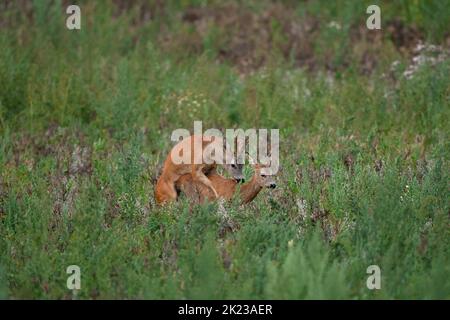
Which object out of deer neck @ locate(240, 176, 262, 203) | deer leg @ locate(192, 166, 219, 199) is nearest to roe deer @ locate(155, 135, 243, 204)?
deer leg @ locate(192, 166, 219, 199)

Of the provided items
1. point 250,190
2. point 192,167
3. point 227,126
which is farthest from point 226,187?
point 227,126

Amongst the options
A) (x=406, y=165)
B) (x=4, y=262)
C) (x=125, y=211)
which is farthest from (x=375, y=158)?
(x=4, y=262)

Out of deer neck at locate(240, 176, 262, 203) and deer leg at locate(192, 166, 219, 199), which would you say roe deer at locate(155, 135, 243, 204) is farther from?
deer neck at locate(240, 176, 262, 203)

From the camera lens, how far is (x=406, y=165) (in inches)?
374

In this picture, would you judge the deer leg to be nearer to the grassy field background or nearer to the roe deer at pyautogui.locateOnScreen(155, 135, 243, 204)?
the roe deer at pyautogui.locateOnScreen(155, 135, 243, 204)

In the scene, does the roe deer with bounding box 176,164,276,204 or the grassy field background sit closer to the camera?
the grassy field background

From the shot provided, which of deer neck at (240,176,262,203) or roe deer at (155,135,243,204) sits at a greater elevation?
roe deer at (155,135,243,204)

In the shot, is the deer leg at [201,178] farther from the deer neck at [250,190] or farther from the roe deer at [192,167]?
the deer neck at [250,190]

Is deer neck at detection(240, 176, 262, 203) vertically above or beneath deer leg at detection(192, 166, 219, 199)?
beneath

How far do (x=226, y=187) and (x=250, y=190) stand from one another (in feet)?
0.83

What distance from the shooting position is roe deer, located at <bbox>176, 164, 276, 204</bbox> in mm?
8625

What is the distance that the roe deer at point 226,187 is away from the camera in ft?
28.3

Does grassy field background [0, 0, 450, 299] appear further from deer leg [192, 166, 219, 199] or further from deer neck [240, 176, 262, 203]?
deer leg [192, 166, 219, 199]
